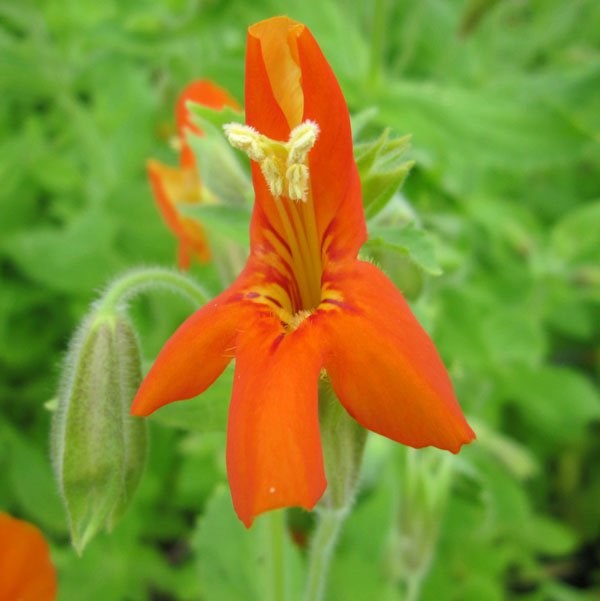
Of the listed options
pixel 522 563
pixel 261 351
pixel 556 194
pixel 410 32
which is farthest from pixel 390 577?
pixel 556 194

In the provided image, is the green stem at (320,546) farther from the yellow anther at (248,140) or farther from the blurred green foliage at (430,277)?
the yellow anther at (248,140)

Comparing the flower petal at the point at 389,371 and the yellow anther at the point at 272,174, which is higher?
the yellow anther at the point at 272,174

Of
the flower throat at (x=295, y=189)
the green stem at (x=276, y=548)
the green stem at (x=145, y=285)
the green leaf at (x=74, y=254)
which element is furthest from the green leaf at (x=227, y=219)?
the green leaf at (x=74, y=254)

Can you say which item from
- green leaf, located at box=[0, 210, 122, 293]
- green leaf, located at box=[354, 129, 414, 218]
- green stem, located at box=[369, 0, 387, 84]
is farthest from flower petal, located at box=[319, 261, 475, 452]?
green leaf, located at box=[0, 210, 122, 293]

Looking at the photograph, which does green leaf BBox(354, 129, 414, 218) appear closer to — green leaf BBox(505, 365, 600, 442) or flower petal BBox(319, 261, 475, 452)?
flower petal BBox(319, 261, 475, 452)

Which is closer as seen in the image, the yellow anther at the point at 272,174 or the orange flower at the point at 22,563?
the yellow anther at the point at 272,174

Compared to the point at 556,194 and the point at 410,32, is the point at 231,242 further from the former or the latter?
the point at 556,194

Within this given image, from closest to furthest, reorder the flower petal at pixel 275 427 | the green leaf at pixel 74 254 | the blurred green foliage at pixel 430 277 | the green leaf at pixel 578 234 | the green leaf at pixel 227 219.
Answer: the flower petal at pixel 275 427, the green leaf at pixel 227 219, the blurred green foliage at pixel 430 277, the green leaf at pixel 74 254, the green leaf at pixel 578 234
